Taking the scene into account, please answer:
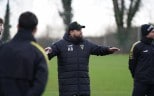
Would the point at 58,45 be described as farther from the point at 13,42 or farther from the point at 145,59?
the point at 13,42

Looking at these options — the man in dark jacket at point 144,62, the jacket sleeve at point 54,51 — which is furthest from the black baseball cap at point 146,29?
the jacket sleeve at point 54,51

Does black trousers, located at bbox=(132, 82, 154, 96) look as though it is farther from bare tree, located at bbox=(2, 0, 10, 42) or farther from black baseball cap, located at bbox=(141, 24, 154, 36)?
bare tree, located at bbox=(2, 0, 10, 42)

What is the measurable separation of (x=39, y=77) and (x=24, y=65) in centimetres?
22

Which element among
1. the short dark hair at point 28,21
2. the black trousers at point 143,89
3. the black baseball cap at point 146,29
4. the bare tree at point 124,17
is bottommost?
the bare tree at point 124,17

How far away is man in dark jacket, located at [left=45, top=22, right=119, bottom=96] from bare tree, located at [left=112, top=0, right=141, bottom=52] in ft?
144

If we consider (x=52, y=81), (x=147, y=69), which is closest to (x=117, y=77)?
(x=52, y=81)

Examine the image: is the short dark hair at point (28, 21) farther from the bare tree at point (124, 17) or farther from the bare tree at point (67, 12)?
the bare tree at point (67, 12)

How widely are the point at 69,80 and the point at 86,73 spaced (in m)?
0.31

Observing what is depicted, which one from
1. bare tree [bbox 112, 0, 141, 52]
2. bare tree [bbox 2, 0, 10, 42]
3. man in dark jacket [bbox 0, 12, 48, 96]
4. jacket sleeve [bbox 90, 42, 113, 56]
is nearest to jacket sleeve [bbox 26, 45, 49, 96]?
man in dark jacket [bbox 0, 12, 48, 96]

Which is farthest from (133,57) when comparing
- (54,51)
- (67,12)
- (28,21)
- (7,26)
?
(67,12)

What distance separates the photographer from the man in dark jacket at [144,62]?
10.1 metres

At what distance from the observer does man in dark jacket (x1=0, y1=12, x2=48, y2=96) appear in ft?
20.3

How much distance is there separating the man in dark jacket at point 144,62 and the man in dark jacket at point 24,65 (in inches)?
161

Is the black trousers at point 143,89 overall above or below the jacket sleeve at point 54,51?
below
